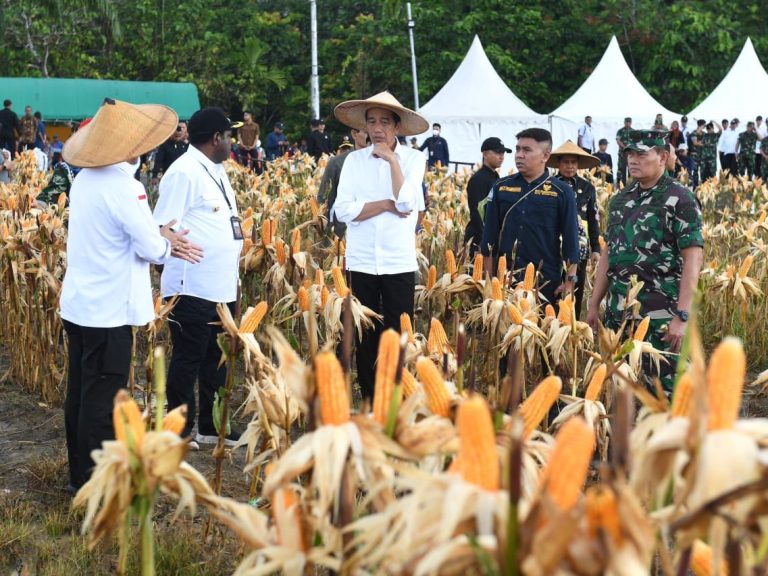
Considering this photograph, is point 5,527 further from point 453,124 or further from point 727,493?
point 453,124

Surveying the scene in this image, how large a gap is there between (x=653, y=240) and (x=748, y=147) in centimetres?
2231

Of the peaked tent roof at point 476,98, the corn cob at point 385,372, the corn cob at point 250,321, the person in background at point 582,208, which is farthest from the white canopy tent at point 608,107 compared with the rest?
the corn cob at point 385,372

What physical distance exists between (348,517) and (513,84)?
37.9 metres

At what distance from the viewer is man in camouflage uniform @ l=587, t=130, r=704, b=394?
466 cm

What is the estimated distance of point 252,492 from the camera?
3.75 meters

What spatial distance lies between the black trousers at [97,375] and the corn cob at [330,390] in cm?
270

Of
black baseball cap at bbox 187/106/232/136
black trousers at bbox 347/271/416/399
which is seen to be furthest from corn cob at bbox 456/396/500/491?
black trousers at bbox 347/271/416/399

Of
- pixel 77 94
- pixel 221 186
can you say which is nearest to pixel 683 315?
pixel 221 186

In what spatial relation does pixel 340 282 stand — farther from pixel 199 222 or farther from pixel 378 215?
pixel 199 222

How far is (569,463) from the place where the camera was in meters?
1.47

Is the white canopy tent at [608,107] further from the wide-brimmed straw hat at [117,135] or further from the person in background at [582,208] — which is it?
the wide-brimmed straw hat at [117,135]

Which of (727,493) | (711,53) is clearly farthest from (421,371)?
(711,53)

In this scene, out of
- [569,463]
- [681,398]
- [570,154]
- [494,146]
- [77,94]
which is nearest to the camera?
[569,463]

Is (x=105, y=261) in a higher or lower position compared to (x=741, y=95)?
lower
